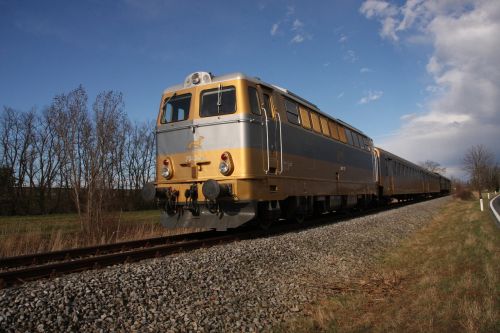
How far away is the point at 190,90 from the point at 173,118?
0.84 meters

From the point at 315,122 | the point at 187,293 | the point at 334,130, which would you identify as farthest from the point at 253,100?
the point at 334,130

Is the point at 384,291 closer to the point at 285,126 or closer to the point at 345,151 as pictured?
the point at 285,126

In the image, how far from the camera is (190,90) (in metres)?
9.75

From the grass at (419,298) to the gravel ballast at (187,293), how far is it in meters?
0.42

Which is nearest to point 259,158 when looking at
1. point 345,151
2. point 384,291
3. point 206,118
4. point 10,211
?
point 206,118

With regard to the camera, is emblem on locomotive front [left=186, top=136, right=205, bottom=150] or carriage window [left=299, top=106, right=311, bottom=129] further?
carriage window [left=299, top=106, right=311, bottom=129]

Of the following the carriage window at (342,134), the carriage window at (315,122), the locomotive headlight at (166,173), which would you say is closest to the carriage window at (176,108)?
the locomotive headlight at (166,173)

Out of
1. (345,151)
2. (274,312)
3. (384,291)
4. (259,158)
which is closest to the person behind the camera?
(274,312)

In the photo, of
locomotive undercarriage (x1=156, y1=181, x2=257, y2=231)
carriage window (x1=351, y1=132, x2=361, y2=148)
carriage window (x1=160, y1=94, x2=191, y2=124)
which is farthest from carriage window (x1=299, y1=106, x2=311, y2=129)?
carriage window (x1=351, y1=132, x2=361, y2=148)

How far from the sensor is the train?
28.5ft

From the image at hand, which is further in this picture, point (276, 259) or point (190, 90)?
point (190, 90)

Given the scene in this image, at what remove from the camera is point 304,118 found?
11758 mm

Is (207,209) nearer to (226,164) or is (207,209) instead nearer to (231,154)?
(226,164)

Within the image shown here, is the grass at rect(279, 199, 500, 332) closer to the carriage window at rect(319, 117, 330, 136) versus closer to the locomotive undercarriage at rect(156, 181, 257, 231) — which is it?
the locomotive undercarriage at rect(156, 181, 257, 231)
